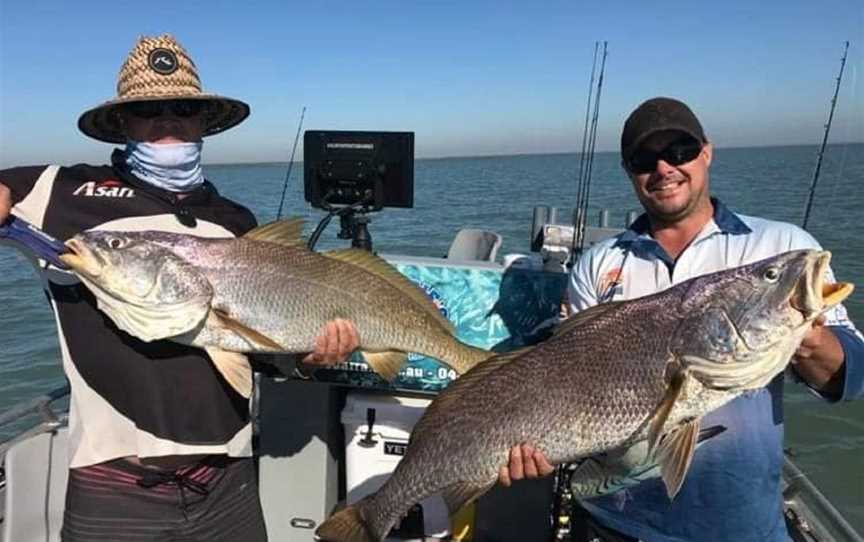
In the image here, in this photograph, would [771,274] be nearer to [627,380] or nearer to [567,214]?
[627,380]

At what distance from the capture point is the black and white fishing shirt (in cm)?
256

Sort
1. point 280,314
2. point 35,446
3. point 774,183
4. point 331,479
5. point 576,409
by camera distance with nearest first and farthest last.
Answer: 1. point 576,409
2. point 280,314
3. point 35,446
4. point 331,479
5. point 774,183

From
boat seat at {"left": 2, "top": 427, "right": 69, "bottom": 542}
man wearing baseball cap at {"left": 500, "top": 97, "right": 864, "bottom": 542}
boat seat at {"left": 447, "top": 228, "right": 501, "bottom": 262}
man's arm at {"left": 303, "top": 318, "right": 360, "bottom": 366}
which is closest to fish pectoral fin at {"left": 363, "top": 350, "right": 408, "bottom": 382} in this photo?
man's arm at {"left": 303, "top": 318, "right": 360, "bottom": 366}

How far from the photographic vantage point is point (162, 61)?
8.74 feet

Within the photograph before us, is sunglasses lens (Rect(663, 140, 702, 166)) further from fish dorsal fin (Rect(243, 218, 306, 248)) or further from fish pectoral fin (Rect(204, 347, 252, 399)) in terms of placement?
fish pectoral fin (Rect(204, 347, 252, 399))

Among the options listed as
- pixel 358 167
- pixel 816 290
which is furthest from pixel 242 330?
pixel 816 290

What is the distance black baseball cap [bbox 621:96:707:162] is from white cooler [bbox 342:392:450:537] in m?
1.99

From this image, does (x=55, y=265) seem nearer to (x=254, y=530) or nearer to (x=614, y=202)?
(x=254, y=530)

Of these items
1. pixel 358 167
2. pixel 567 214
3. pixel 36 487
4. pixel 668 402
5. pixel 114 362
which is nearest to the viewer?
pixel 668 402

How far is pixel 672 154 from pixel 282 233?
1.57 meters

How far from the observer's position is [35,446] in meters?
3.55

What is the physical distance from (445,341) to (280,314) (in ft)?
2.27

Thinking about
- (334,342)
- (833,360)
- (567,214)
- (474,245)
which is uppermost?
(833,360)

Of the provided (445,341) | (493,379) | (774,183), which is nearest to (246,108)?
(445,341)
